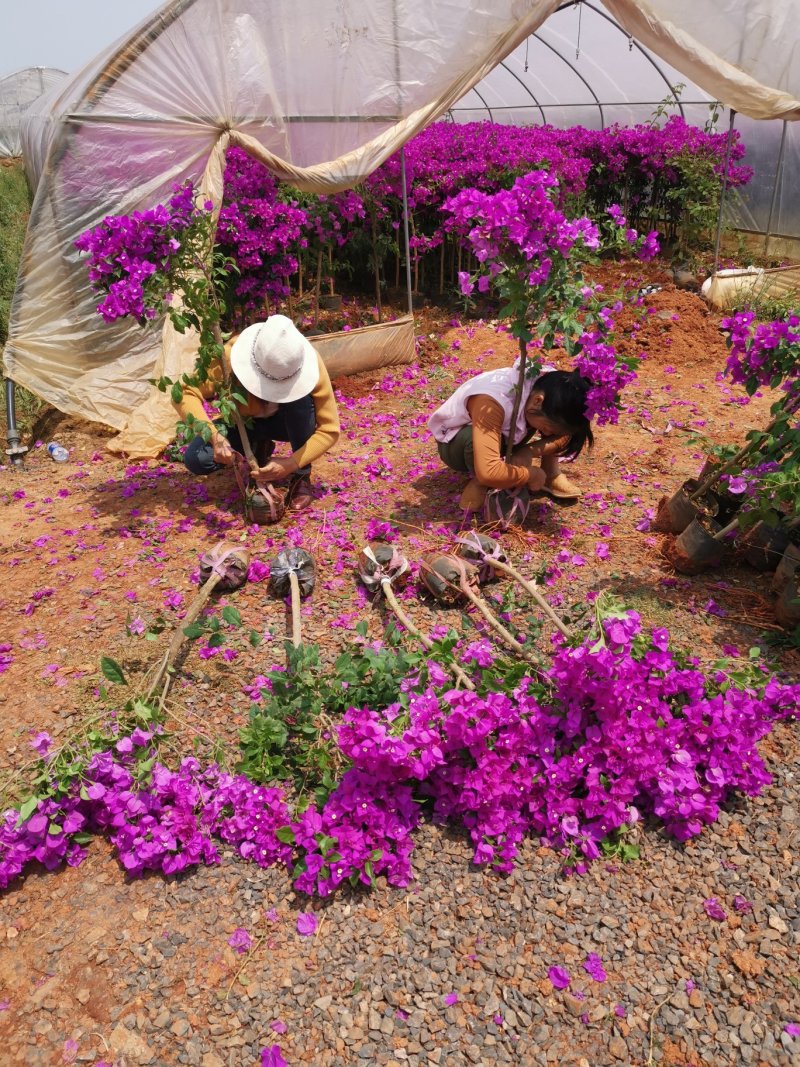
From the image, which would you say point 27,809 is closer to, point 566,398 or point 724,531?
point 566,398

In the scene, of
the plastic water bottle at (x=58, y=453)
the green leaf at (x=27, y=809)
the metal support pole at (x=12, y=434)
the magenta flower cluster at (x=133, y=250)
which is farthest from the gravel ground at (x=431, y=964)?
the metal support pole at (x=12, y=434)

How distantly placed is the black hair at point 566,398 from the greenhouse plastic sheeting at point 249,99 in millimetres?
2803

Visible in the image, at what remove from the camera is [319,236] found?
20.8ft

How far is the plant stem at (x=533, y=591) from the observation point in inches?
98.2

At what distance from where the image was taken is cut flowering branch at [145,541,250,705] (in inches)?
99.8

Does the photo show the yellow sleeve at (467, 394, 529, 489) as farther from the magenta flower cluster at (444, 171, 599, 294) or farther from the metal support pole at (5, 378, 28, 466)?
the metal support pole at (5, 378, 28, 466)

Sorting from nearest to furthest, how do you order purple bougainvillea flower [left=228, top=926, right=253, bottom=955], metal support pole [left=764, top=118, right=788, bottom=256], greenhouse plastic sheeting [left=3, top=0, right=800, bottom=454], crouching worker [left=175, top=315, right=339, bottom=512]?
purple bougainvillea flower [left=228, top=926, right=253, bottom=955] → crouching worker [left=175, top=315, right=339, bottom=512] → greenhouse plastic sheeting [left=3, top=0, right=800, bottom=454] → metal support pole [left=764, top=118, right=788, bottom=256]

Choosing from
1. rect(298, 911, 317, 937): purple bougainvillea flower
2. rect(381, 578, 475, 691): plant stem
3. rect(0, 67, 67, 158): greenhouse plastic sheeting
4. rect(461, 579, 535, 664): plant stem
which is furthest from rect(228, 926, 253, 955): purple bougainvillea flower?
rect(0, 67, 67, 158): greenhouse plastic sheeting

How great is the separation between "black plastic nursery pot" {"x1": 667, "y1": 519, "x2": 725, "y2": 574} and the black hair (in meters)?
0.66

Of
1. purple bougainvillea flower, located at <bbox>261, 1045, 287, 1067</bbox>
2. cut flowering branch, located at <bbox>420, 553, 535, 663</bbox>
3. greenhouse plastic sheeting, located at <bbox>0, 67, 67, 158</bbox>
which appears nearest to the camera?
purple bougainvillea flower, located at <bbox>261, 1045, 287, 1067</bbox>

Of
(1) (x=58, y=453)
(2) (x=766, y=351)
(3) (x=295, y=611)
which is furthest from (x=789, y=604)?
(1) (x=58, y=453)

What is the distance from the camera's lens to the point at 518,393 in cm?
340

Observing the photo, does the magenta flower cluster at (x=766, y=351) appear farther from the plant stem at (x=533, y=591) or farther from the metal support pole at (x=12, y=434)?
the metal support pole at (x=12, y=434)

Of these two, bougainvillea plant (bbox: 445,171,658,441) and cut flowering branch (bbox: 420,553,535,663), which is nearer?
bougainvillea plant (bbox: 445,171,658,441)
